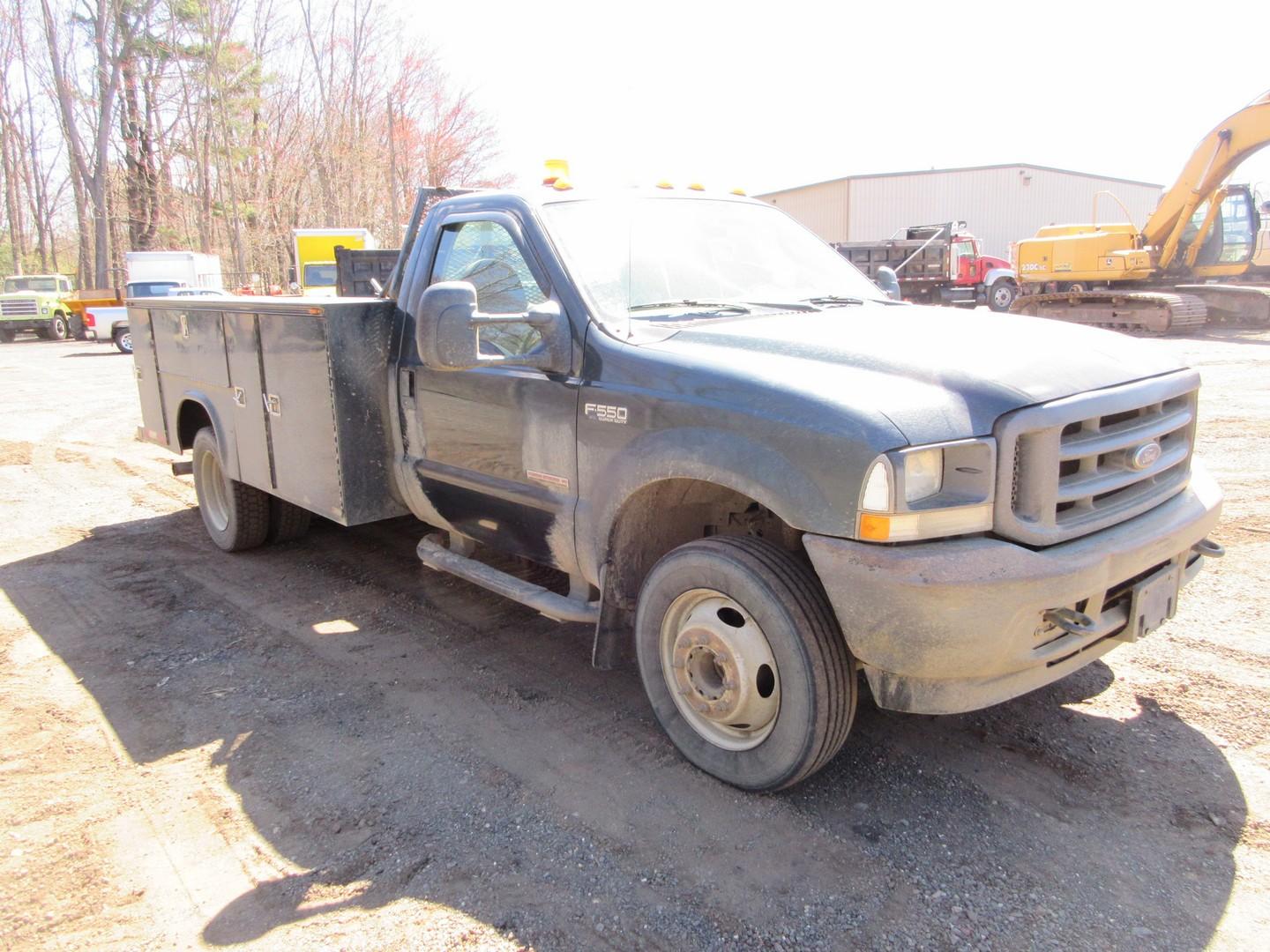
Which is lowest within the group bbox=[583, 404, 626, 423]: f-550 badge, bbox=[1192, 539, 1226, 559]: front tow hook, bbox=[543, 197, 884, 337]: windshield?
bbox=[1192, 539, 1226, 559]: front tow hook

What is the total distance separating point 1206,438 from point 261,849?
336 inches

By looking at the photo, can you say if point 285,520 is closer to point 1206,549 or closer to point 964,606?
point 964,606

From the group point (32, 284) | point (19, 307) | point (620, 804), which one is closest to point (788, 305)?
point (620, 804)

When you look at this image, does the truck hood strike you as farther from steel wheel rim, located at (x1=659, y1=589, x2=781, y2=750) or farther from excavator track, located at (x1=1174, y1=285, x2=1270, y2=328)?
excavator track, located at (x1=1174, y1=285, x2=1270, y2=328)

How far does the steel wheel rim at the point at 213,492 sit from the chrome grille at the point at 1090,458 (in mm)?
5157

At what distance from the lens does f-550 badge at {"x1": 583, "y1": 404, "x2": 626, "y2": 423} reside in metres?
3.38

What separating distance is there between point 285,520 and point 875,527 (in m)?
4.64

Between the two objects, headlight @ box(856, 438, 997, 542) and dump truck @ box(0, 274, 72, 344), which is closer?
headlight @ box(856, 438, 997, 542)

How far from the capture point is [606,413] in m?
3.44

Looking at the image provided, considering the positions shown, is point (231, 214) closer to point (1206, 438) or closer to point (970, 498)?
point (1206, 438)

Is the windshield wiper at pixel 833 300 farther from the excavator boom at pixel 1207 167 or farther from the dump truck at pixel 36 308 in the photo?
the dump truck at pixel 36 308

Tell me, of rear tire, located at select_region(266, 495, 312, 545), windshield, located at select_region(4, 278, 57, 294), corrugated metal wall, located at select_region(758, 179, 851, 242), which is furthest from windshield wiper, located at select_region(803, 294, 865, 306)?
corrugated metal wall, located at select_region(758, 179, 851, 242)

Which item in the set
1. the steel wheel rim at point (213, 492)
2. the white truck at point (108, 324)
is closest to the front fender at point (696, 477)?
the steel wheel rim at point (213, 492)

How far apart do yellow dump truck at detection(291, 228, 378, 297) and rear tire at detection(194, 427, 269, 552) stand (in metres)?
15.9
